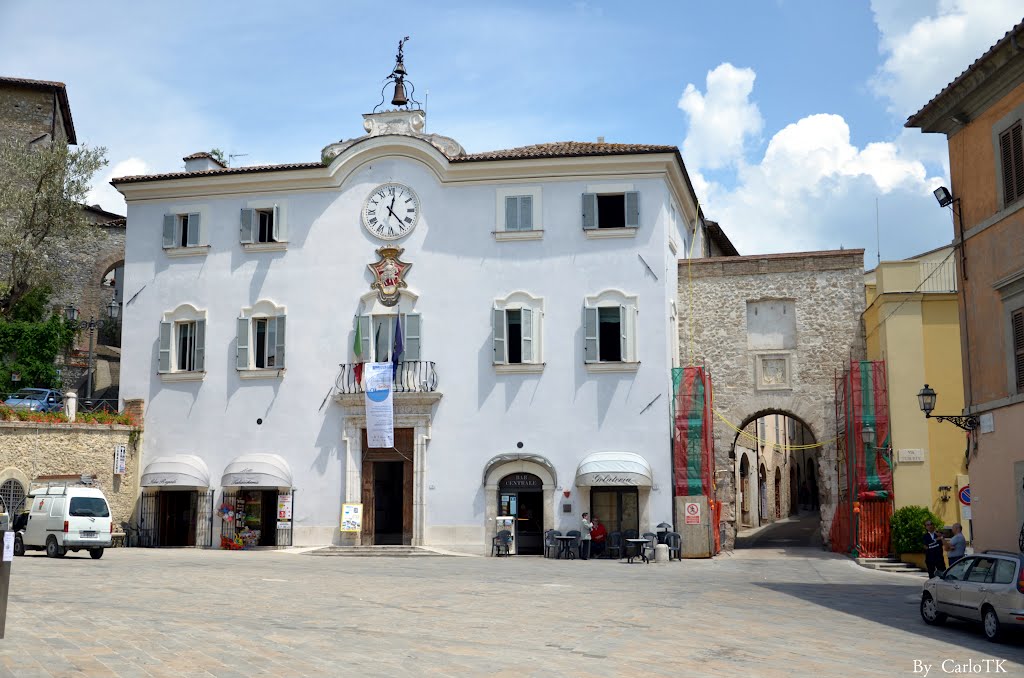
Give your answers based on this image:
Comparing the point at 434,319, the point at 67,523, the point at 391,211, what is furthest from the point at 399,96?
the point at 67,523

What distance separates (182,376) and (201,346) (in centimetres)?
108

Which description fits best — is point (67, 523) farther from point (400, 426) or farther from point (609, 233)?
point (609, 233)

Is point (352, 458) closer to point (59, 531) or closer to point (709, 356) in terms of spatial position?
point (59, 531)

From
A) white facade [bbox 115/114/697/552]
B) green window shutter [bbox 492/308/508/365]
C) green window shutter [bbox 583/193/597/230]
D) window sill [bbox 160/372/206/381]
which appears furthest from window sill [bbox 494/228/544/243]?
window sill [bbox 160/372/206/381]

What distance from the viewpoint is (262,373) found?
32125mm

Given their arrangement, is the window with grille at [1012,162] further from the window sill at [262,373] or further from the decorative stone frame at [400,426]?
the window sill at [262,373]

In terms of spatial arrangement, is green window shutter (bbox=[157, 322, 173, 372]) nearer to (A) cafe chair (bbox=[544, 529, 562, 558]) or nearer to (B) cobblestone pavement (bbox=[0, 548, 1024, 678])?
(B) cobblestone pavement (bbox=[0, 548, 1024, 678])

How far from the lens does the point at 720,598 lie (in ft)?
58.1

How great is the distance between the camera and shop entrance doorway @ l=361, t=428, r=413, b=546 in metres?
31.2

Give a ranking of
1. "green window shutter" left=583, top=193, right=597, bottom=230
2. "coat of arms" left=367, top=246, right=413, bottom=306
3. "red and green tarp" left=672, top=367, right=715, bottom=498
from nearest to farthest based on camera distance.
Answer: "red and green tarp" left=672, top=367, right=715, bottom=498 → "green window shutter" left=583, top=193, right=597, bottom=230 → "coat of arms" left=367, top=246, right=413, bottom=306

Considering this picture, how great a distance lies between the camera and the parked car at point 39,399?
120ft

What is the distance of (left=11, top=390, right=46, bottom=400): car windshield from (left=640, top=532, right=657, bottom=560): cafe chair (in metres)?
23.1

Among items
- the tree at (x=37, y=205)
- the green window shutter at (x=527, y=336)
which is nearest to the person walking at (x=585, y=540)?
the green window shutter at (x=527, y=336)

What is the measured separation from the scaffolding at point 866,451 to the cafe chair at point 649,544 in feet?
18.1
